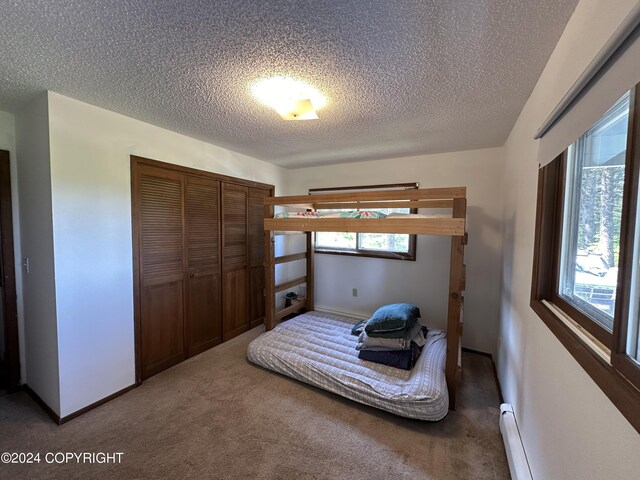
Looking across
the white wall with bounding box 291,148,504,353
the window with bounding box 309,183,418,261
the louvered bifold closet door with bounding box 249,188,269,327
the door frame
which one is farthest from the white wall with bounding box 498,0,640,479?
the door frame

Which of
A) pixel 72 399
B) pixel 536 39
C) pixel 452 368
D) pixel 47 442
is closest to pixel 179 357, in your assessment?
pixel 72 399

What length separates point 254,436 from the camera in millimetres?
1748

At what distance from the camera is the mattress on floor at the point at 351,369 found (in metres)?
1.83

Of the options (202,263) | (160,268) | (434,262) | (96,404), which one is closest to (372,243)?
(434,262)

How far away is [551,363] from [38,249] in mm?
3293

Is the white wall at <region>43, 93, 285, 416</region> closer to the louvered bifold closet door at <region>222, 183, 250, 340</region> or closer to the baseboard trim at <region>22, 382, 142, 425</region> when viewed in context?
the baseboard trim at <region>22, 382, 142, 425</region>

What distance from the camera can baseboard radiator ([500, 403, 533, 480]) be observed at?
1327 millimetres

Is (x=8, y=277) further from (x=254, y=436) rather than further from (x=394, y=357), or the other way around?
(x=394, y=357)

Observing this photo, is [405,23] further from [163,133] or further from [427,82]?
[163,133]

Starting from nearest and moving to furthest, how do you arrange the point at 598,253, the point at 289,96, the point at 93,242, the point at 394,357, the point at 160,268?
the point at 598,253 → the point at 289,96 → the point at 93,242 → the point at 394,357 → the point at 160,268

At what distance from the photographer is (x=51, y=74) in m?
1.53

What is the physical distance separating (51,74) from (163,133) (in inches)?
35.0

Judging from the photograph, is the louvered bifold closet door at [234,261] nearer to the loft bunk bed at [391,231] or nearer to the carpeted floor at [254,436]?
the loft bunk bed at [391,231]

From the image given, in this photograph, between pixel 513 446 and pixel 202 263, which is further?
pixel 202 263
